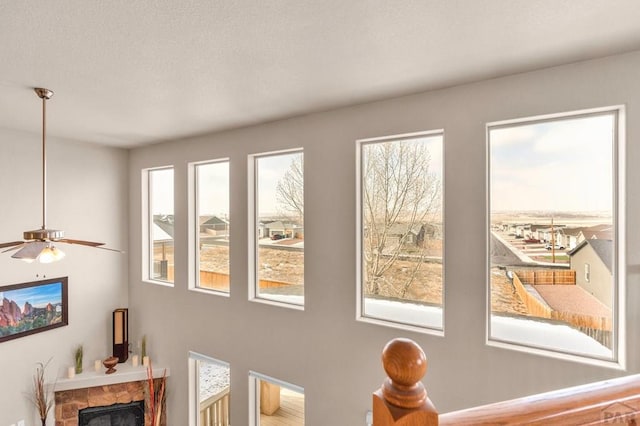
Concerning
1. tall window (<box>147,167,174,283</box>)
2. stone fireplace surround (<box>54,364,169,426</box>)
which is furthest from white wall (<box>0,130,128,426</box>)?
tall window (<box>147,167,174,283</box>)

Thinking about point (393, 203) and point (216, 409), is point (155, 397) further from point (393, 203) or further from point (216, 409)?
point (393, 203)

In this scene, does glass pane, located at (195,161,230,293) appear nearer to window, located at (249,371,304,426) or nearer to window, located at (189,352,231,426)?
window, located at (189,352,231,426)

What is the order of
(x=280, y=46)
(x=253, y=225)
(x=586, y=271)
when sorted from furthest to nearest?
(x=253, y=225) < (x=586, y=271) < (x=280, y=46)

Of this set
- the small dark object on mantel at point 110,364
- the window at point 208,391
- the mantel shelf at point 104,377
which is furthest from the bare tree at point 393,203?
the small dark object on mantel at point 110,364

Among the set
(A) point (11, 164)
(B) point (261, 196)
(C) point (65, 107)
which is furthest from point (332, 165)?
(A) point (11, 164)

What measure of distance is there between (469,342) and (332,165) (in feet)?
6.38

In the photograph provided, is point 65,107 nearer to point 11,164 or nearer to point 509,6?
point 11,164

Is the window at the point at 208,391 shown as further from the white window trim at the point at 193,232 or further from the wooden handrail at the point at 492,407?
the wooden handrail at the point at 492,407

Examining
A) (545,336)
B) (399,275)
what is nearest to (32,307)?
(399,275)

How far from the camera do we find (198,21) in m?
1.76

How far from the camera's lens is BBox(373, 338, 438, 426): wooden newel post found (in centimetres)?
54

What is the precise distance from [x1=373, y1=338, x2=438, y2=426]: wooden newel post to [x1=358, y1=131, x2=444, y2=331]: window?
7.99ft

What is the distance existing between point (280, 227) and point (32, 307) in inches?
131

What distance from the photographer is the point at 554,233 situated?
8.08ft
